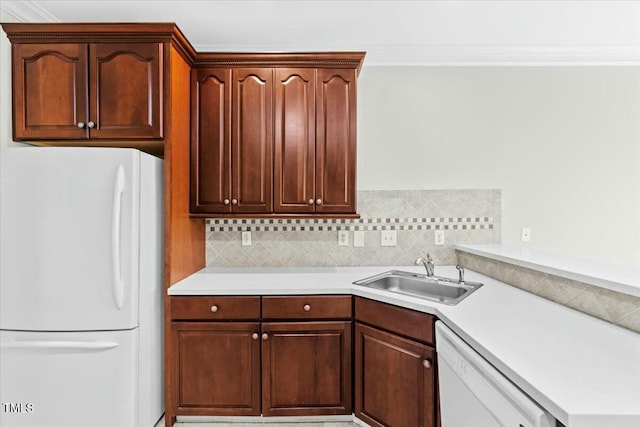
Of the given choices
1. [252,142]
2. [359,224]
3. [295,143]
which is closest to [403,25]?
[295,143]

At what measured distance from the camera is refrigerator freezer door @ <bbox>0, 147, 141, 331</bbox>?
1848 millimetres

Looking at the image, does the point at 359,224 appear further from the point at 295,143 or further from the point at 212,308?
the point at 212,308

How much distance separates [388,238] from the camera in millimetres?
2824

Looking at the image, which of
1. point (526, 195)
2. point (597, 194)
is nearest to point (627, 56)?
point (597, 194)

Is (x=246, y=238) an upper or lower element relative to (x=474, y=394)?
upper

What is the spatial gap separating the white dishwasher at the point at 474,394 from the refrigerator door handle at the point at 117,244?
64.3 inches

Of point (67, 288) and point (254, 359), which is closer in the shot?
point (67, 288)

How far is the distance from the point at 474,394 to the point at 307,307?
1057 millimetres

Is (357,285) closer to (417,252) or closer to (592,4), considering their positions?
(417,252)

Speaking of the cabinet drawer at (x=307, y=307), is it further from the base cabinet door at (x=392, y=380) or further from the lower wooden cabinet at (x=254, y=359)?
the base cabinet door at (x=392, y=380)

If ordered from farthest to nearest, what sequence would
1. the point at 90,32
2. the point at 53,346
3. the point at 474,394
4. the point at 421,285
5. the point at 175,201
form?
the point at 421,285, the point at 175,201, the point at 90,32, the point at 53,346, the point at 474,394

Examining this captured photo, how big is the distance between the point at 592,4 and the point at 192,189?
288cm

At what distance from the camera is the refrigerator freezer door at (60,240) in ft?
6.06

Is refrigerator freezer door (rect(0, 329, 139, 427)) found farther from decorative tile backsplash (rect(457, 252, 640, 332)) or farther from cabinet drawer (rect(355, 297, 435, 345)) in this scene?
decorative tile backsplash (rect(457, 252, 640, 332))
